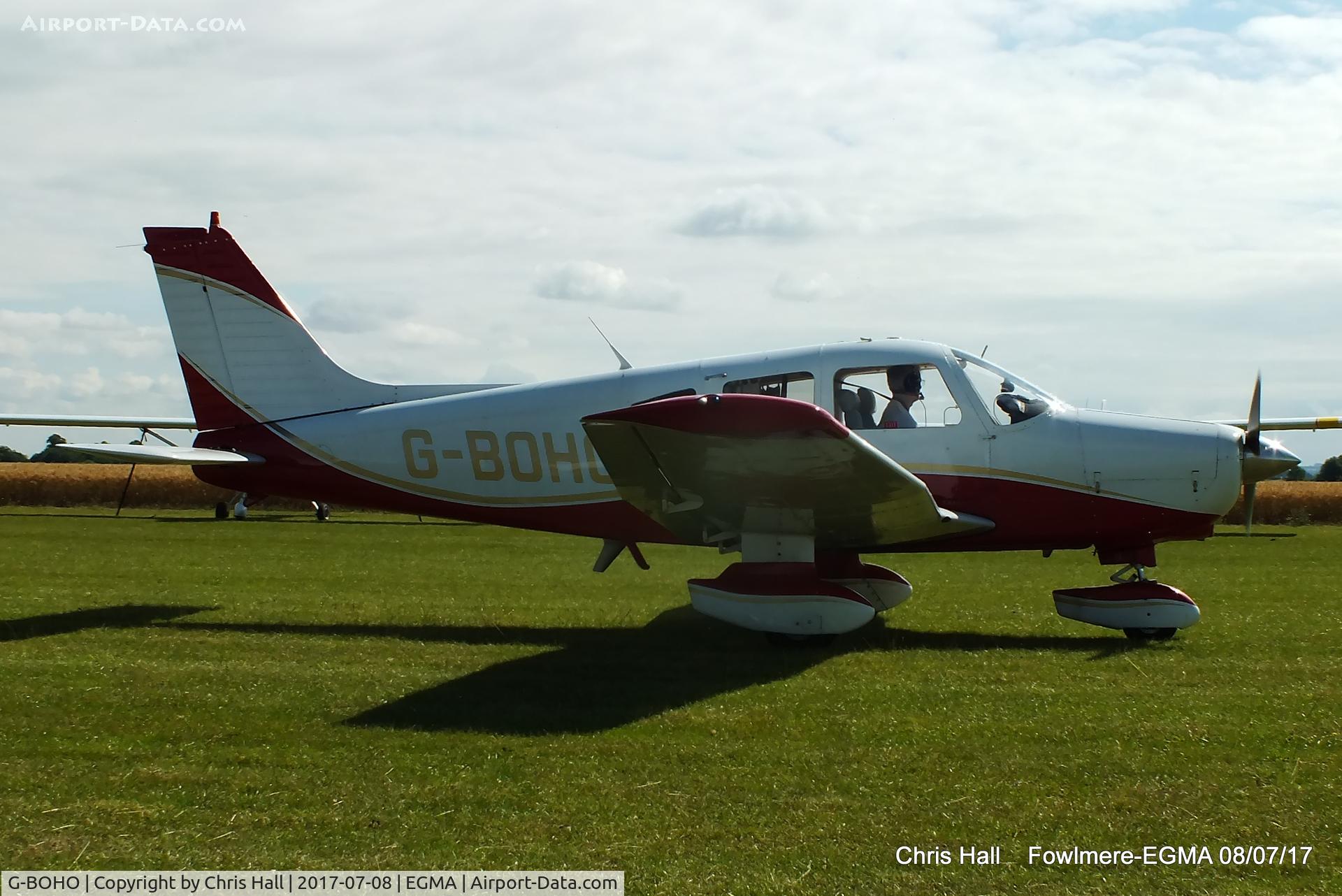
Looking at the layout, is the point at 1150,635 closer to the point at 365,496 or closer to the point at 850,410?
the point at 850,410

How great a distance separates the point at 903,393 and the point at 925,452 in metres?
0.49

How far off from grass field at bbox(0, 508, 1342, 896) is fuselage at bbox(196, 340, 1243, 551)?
948 millimetres

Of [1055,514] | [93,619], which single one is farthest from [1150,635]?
[93,619]

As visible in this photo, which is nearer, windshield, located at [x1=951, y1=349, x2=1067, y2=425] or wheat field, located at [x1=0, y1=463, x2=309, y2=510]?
windshield, located at [x1=951, y1=349, x2=1067, y2=425]

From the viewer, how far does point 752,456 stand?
689cm

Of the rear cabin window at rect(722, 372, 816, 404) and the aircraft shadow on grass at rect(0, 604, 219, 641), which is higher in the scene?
the rear cabin window at rect(722, 372, 816, 404)

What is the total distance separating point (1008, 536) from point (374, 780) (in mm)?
5466

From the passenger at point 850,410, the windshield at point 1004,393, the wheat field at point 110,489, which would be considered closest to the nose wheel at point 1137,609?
the windshield at point 1004,393

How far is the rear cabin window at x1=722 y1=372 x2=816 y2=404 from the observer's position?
8375 mm

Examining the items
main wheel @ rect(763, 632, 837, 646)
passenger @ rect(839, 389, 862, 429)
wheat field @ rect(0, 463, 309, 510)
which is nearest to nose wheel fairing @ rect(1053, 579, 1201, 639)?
main wheel @ rect(763, 632, 837, 646)

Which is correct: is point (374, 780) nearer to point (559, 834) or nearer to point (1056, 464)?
point (559, 834)

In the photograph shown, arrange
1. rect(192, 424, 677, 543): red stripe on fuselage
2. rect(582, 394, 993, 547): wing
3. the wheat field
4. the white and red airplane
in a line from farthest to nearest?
the wheat field
rect(192, 424, 677, 543): red stripe on fuselage
the white and red airplane
rect(582, 394, 993, 547): wing

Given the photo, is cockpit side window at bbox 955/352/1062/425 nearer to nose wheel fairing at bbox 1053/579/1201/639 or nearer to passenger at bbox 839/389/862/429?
passenger at bbox 839/389/862/429

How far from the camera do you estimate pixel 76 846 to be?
384 cm
